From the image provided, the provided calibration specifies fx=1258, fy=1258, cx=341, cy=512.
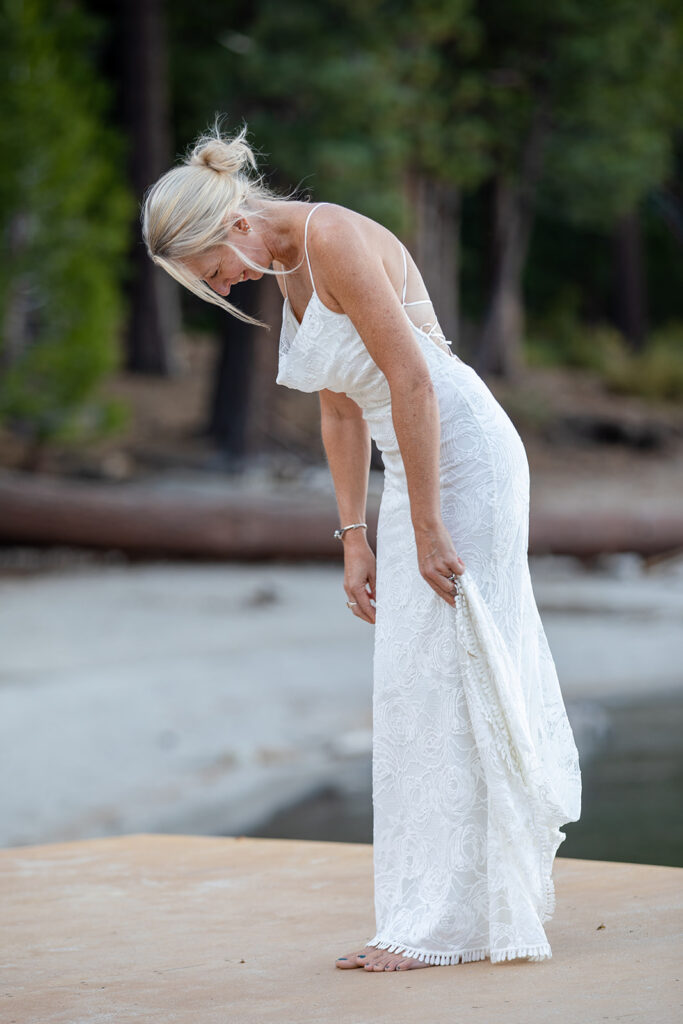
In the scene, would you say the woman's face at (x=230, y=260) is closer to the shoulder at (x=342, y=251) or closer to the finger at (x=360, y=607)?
the shoulder at (x=342, y=251)

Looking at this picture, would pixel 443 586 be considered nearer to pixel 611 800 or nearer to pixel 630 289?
Answer: pixel 611 800

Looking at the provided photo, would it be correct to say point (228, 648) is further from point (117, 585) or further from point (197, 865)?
point (197, 865)

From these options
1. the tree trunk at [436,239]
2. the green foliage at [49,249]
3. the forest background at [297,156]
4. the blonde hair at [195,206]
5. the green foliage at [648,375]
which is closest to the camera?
the blonde hair at [195,206]

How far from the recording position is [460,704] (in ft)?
8.57

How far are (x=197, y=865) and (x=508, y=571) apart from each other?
1.55 m

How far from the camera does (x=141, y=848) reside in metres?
3.89

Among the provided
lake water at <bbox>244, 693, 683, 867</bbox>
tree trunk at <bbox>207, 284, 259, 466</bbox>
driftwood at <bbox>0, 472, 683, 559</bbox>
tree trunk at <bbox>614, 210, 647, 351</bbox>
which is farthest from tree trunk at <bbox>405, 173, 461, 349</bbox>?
lake water at <bbox>244, 693, 683, 867</bbox>

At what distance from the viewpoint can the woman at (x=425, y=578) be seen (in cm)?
254

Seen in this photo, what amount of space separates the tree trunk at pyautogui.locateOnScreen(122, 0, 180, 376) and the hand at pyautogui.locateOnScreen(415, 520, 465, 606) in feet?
44.7

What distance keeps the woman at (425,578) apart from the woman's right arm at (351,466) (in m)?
0.19

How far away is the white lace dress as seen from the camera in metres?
2.56

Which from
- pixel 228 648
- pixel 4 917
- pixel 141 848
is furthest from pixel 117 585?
pixel 4 917

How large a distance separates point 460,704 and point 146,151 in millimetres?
14543

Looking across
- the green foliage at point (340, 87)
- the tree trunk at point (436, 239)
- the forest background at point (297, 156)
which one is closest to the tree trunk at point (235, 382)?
the forest background at point (297, 156)
